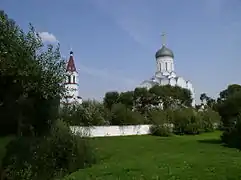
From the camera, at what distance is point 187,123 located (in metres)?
57.7

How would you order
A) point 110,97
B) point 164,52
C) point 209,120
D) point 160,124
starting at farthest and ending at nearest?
point 164,52
point 110,97
point 209,120
point 160,124

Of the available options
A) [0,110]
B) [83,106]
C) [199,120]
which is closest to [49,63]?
[0,110]

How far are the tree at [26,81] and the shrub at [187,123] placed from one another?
37060 mm

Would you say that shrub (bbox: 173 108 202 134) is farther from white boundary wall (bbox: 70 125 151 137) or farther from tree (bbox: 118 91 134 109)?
tree (bbox: 118 91 134 109)

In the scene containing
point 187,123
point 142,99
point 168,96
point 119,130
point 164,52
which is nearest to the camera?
point 119,130

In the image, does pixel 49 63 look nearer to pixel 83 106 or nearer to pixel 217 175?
pixel 217 175

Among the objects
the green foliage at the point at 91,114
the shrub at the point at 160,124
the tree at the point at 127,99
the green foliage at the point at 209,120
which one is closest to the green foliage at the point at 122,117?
the green foliage at the point at 91,114

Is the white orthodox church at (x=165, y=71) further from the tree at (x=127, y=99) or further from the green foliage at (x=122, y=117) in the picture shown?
the green foliage at (x=122, y=117)

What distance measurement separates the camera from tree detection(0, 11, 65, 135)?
20.5 meters

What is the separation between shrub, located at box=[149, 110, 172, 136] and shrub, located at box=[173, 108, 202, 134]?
1.53m

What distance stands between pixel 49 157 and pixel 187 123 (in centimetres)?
4129

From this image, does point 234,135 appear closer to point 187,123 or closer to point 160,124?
point 160,124

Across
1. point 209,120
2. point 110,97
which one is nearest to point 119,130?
point 209,120

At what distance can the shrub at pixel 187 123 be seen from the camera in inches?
2245
